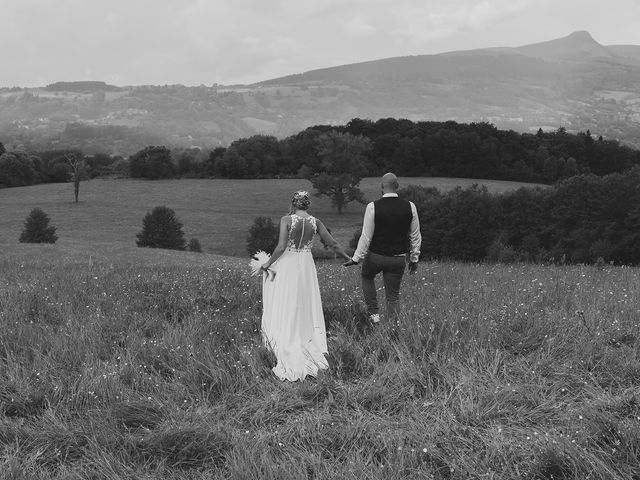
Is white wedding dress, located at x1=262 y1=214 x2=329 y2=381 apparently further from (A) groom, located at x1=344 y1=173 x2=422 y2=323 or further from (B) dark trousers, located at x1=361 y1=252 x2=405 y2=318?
(B) dark trousers, located at x1=361 y1=252 x2=405 y2=318

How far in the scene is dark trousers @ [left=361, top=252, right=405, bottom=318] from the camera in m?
8.89

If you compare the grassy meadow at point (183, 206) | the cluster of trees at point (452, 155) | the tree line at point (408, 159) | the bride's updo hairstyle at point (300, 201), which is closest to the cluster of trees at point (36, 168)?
the tree line at point (408, 159)

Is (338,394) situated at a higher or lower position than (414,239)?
lower

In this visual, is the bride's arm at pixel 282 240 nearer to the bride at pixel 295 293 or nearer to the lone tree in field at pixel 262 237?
the bride at pixel 295 293

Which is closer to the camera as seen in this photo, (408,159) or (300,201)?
(300,201)

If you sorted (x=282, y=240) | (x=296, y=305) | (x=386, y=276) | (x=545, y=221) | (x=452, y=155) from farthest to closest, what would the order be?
(x=452, y=155)
(x=545, y=221)
(x=386, y=276)
(x=282, y=240)
(x=296, y=305)

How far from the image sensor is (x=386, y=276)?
903 cm

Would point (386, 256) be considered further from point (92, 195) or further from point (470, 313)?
point (92, 195)

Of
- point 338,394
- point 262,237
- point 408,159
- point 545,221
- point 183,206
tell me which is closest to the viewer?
point 338,394

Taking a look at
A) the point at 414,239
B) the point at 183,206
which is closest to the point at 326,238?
the point at 414,239

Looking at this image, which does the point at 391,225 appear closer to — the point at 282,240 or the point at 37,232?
the point at 282,240

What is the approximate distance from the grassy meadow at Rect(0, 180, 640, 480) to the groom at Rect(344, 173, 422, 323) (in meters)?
0.54

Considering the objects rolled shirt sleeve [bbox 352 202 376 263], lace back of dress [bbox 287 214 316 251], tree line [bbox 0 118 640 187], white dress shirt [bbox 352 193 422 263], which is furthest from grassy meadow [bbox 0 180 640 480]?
tree line [bbox 0 118 640 187]

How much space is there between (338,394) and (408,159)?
4961 inches
